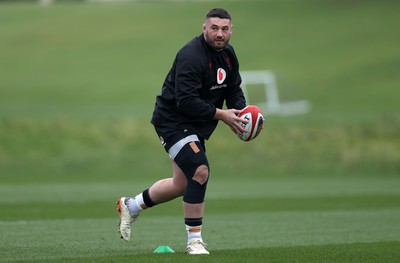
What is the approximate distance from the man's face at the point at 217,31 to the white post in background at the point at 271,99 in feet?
110

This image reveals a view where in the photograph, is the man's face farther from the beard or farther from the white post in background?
the white post in background

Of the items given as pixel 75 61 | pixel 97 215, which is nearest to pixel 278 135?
pixel 97 215

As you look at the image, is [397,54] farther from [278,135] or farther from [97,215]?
[97,215]

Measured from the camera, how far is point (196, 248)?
1023 centimetres

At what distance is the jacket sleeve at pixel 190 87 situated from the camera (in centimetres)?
1024

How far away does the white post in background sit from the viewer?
45.4 metres

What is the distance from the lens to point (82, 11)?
66750 millimetres

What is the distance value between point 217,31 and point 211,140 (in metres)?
25.4

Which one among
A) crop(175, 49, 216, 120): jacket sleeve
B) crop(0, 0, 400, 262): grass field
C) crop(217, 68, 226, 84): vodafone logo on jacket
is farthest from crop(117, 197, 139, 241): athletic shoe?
crop(217, 68, 226, 84): vodafone logo on jacket

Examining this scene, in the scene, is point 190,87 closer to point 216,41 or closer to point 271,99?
point 216,41

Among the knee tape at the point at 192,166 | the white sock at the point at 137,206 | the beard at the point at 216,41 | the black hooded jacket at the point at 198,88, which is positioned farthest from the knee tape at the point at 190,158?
the beard at the point at 216,41

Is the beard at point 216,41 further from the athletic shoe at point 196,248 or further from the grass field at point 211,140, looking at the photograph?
the grass field at point 211,140

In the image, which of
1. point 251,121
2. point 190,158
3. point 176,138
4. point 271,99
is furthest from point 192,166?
point 271,99

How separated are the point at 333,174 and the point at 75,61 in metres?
29.8
